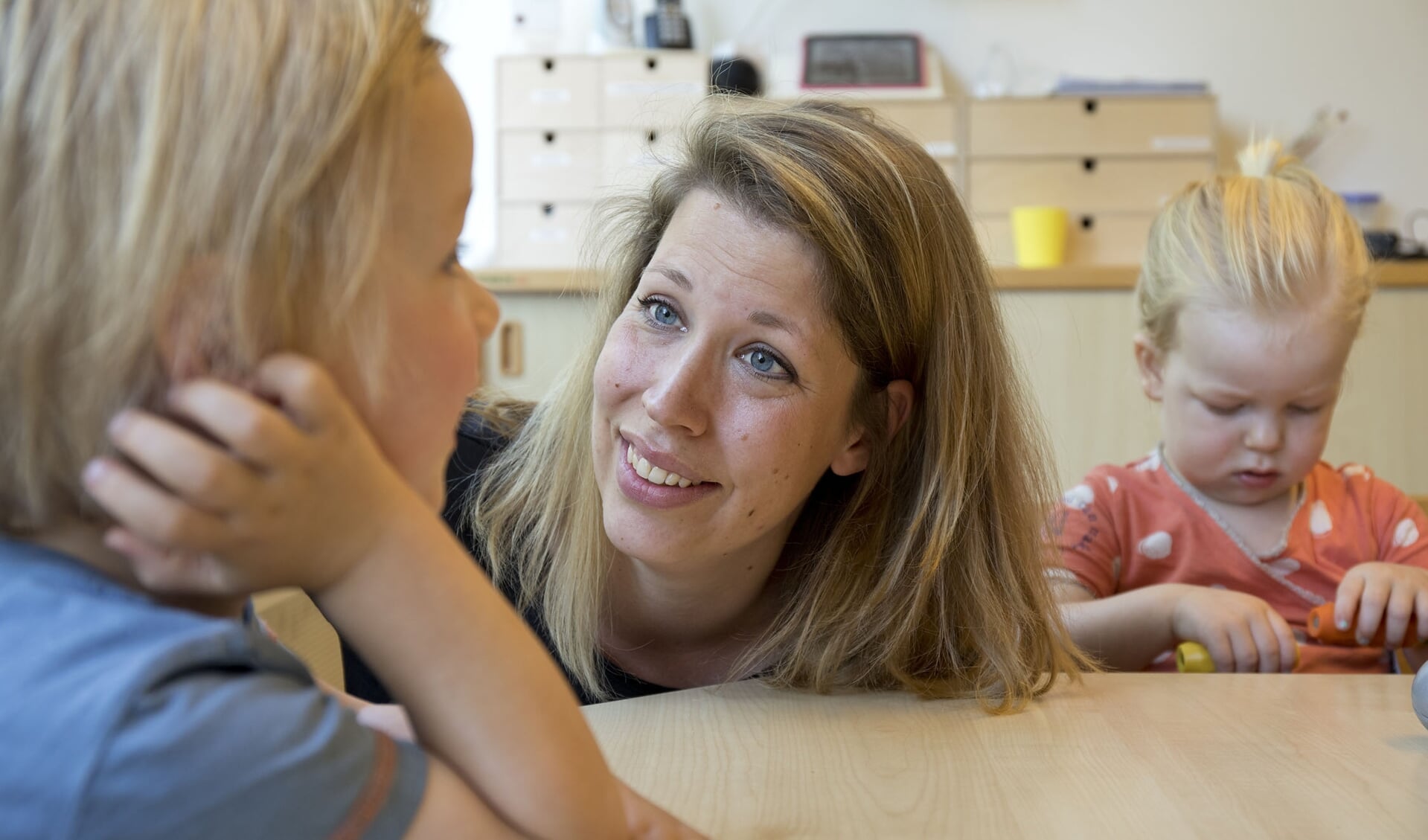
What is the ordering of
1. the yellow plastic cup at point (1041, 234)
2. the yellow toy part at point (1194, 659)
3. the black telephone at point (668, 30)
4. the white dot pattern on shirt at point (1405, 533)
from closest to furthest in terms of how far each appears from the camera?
the yellow toy part at point (1194, 659)
the white dot pattern on shirt at point (1405, 533)
the yellow plastic cup at point (1041, 234)
the black telephone at point (668, 30)

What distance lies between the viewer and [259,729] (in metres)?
0.43

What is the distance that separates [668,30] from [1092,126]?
111cm

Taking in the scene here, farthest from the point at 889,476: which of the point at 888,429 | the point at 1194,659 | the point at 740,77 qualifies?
the point at 740,77

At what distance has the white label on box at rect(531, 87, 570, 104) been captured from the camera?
10.4ft

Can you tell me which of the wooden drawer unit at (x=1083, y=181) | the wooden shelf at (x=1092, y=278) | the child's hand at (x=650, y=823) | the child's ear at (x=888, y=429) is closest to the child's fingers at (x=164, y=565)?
the child's hand at (x=650, y=823)

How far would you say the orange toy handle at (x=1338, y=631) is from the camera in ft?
4.25

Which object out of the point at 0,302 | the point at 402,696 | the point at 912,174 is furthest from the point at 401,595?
the point at 912,174

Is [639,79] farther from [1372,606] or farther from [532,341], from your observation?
[1372,606]

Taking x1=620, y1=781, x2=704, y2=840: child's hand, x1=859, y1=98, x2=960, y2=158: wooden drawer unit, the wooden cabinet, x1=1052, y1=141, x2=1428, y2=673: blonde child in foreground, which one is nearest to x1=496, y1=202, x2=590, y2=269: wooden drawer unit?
x1=859, y1=98, x2=960, y2=158: wooden drawer unit

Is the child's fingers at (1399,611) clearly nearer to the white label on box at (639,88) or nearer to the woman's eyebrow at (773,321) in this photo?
the woman's eyebrow at (773,321)

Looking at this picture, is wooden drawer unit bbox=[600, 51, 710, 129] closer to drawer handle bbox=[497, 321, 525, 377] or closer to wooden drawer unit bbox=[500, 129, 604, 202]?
wooden drawer unit bbox=[500, 129, 604, 202]

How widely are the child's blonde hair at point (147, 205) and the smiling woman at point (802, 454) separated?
1.95 feet

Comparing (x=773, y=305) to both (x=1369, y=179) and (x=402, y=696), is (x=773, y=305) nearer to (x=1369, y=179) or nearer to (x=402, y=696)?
(x=402, y=696)

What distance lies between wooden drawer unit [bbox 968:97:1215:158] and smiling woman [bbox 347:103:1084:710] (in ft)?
6.91
